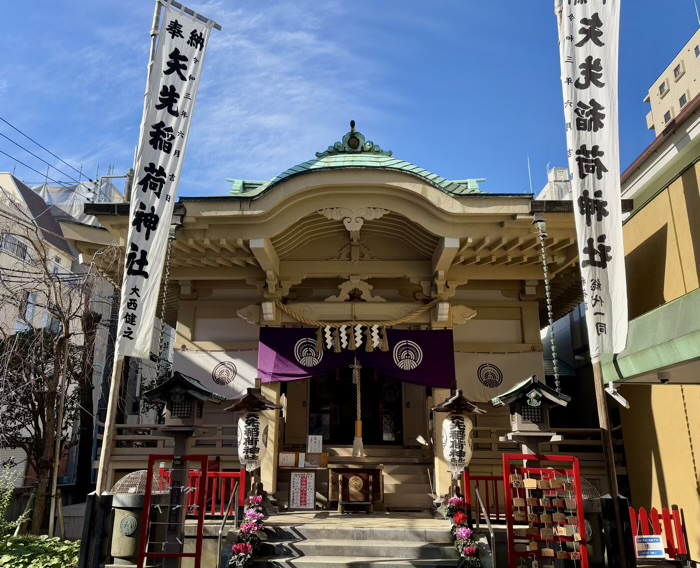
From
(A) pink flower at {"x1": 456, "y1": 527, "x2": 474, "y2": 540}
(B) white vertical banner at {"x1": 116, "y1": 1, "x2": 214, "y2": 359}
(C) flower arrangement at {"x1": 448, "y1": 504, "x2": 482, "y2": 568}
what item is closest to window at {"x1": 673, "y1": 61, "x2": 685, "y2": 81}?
(B) white vertical banner at {"x1": 116, "y1": 1, "x2": 214, "y2": 359}

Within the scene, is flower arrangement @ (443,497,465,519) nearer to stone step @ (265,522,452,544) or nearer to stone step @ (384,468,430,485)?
stone step @ (265,522,452,544)

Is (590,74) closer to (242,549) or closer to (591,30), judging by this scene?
(591,30)

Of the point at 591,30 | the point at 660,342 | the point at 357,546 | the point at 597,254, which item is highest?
the point at 591,30

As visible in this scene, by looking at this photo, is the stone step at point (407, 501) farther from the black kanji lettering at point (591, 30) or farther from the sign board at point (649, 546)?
the black kanji lettering at point (591, 30)

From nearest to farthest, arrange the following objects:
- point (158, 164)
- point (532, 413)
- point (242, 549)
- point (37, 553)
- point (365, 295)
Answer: point (242, 549)
point (532, 413)
point (37, 553)
point (158, 164)
point (365, 295)

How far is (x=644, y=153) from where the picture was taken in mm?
9711

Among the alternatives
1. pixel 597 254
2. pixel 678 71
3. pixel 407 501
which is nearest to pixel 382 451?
pixel 407 501

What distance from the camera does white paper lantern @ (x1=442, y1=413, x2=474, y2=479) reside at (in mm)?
9273

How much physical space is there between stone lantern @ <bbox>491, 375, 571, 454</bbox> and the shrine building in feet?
9.27

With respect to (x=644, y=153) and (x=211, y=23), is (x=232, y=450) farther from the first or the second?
(x=644, y=153)

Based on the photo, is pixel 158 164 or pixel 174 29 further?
pixel 174 29

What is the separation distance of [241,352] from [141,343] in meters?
4.48

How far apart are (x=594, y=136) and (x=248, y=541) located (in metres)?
7.67

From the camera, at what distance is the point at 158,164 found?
8.50 metres
